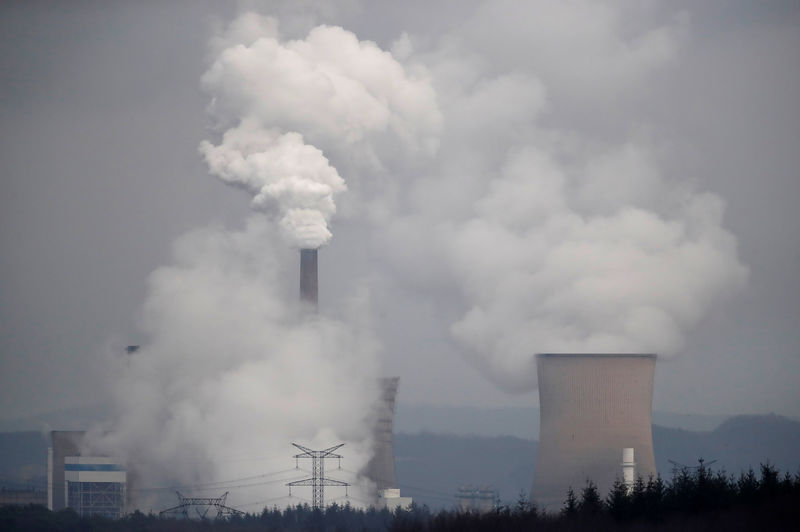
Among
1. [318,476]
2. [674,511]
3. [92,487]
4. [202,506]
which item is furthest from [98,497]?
[674,511]

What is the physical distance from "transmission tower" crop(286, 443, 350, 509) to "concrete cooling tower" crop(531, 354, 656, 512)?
23.4 feet

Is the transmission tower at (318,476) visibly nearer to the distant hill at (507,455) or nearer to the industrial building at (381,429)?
the industrial building at (381,429)

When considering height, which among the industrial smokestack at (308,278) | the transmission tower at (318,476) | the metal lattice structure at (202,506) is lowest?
the metal lattice structure at (202,506)

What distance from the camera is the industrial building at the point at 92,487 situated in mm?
41750

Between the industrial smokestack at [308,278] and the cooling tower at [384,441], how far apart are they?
5.37m

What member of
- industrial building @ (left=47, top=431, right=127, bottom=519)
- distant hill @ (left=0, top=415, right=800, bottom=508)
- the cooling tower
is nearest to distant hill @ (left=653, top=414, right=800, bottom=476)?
distant hill @ (left=0, top=415, right=800, bottom=508)

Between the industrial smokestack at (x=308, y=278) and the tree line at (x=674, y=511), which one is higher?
the industrial smokestack at (x=308, y=278)

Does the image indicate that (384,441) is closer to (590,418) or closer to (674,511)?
(590,418)

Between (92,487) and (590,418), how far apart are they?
19291mm

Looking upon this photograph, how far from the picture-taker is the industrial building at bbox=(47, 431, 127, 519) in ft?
137

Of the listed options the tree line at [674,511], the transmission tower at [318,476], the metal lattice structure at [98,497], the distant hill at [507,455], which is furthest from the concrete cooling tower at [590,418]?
the distant hill at [507,455]

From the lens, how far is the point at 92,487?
4191 centimetres

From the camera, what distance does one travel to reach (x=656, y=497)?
23625 mm

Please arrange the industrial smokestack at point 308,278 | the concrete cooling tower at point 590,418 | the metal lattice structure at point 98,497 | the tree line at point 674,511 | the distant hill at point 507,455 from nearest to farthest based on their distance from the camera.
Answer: the tree line at point 674,511, the concrete cooling tower at point 590,418, the industrial smokestack at point 308,278, the metal lattice structure at point 98,497, the distant hill at point 507,455
